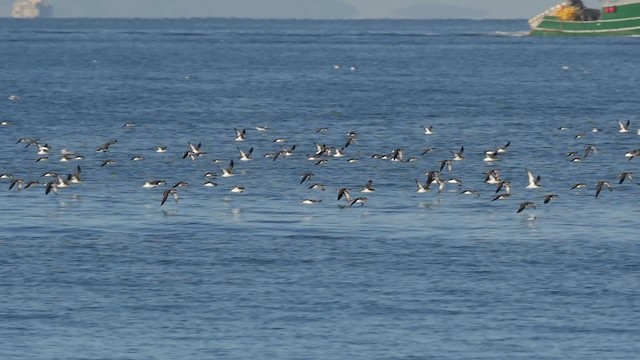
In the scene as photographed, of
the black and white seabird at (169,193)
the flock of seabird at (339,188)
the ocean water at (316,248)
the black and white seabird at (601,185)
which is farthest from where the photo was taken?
the flock of seabird at (339,188)

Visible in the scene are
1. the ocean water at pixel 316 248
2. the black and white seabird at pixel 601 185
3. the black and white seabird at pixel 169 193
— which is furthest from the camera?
the black and white seabird at pixel 601 185

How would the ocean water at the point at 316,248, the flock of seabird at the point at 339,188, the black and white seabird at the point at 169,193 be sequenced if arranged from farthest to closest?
the flock of seabird at the point at 339,188, the black and white seabird at the point at 169,193, the ocean water at the point at 316,248

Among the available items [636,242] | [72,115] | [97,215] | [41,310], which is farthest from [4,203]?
[72,115]

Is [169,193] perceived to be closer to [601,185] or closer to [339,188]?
[339,188]

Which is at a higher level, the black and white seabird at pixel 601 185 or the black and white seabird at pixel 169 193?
the black and white seabird at pixel 169 193

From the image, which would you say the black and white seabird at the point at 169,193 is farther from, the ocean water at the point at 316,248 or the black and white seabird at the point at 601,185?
the black and white seabird at the point at 601,185

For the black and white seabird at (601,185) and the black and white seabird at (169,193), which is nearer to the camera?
Answer: the black and white seabird at (169,193)

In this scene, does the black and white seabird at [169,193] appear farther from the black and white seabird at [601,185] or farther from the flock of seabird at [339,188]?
the black and white seabird at [601,185]

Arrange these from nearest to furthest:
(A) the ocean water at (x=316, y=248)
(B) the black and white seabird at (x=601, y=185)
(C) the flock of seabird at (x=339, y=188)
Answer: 1. (A) the ocean water at (x=316, y=248)
2. (B) the black and white seabird at (x=601, y=185)
3. (C) the flock of seabird at (x=339, y=188)

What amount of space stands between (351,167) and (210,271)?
24.9 meters

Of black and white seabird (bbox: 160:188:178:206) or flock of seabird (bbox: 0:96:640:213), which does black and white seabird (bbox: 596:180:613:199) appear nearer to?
flock of seabird (bbox: 0:96:640:213)

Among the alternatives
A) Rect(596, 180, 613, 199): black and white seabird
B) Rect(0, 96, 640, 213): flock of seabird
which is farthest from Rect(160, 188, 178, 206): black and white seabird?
Rect(596, 180, 613, 199): black and white seabird

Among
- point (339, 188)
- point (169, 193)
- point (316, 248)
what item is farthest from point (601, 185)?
point (169, 193)

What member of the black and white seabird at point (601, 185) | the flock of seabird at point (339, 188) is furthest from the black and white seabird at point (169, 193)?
the black and white seabird at point (601, 185)
